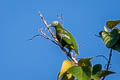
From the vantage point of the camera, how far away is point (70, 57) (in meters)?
2.06

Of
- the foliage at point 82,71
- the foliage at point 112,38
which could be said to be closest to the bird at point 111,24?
the foliage at point 112,38

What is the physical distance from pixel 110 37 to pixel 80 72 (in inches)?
11.4

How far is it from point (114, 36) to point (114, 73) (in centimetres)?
24

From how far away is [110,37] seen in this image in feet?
6.13

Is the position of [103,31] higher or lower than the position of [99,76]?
higher

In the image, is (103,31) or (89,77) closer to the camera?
Answer: (89,77)

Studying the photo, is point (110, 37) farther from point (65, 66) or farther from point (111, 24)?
point (65, 66)

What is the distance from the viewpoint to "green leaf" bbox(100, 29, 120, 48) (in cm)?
181

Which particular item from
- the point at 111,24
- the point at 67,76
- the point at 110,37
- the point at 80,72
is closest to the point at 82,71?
the point at 80,72

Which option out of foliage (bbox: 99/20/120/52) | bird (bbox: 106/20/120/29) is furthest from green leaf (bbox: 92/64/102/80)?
bird (bbox: 106/20/120/29)

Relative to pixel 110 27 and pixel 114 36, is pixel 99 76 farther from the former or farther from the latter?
pixel 110 27

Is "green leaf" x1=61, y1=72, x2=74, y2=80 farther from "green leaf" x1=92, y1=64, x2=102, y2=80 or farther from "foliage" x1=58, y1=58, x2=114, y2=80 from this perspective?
"green leaf" x1=92, y1=64, x2=102, y2=80

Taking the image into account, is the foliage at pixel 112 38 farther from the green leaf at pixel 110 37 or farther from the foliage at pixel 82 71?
the foliage at pixel 82 71

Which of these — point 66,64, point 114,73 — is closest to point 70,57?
point 66,64
